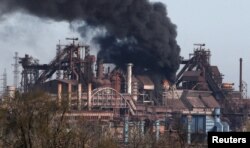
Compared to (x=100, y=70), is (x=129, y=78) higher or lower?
lower

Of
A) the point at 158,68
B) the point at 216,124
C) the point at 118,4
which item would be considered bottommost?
the point at 216,124

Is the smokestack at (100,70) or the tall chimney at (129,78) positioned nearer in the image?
the tall chimney at (129,78)

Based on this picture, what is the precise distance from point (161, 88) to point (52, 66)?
12445 millimetres

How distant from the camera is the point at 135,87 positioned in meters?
82.3

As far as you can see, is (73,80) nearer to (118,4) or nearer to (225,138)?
(118,4)

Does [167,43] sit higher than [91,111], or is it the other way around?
[167,43]

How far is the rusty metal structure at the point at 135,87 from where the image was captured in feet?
254

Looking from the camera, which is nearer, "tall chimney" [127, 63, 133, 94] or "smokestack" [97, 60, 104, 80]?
"tall chimney" [127, 63, 133, 94]

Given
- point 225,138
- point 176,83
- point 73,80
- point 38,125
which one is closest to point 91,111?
point 73,80

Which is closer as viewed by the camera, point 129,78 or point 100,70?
point 129,78

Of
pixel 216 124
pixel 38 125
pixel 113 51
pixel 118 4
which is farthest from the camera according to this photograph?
pixel 113 51

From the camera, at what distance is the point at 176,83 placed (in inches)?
3583

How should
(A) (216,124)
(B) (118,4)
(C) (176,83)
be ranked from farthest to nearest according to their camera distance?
(C) (176,83) < (B) (118,4) < (A) (216,124)

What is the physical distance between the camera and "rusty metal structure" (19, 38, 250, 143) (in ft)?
254
